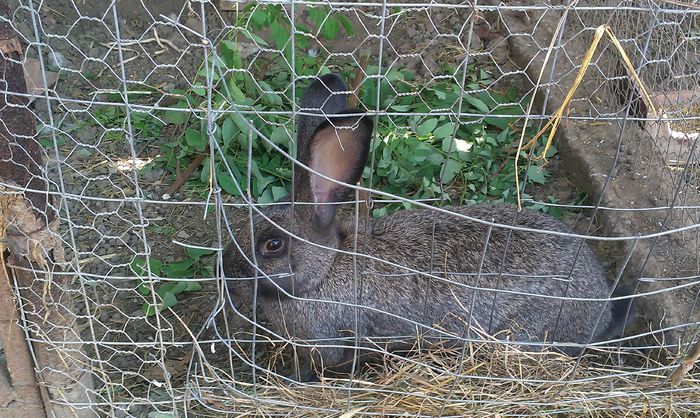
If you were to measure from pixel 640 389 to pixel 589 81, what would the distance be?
90.2 inches

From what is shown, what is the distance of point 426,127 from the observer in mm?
4559

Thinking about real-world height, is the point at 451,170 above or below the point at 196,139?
below

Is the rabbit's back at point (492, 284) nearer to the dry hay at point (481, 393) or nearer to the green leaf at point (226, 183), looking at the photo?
the dry hay at point (481, 393)

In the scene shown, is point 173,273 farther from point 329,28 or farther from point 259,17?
point 329,28

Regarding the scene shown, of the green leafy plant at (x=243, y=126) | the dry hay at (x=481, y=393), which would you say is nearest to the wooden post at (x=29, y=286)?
the dry hay at (x=481, y=393)

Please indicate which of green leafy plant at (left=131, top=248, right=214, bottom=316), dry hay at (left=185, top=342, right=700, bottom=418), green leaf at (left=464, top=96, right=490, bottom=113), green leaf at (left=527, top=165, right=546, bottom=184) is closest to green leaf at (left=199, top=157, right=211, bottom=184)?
green leafy plant at (left=131, top=248, right=214, bottom=316)

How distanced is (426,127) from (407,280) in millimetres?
1373


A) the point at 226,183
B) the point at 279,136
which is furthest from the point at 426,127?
the point at 226,183

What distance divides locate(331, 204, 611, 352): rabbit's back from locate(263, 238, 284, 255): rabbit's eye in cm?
35

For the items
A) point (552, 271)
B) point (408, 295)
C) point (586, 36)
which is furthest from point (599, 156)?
point (408, 295)

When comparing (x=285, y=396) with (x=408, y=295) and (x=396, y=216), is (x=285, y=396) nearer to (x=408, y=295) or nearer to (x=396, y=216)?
(x=408, y=295)

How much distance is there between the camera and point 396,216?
3.75 metres

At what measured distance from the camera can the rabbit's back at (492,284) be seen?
11.0 ft

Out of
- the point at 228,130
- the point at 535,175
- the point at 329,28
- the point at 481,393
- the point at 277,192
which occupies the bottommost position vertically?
the point at 481,393
